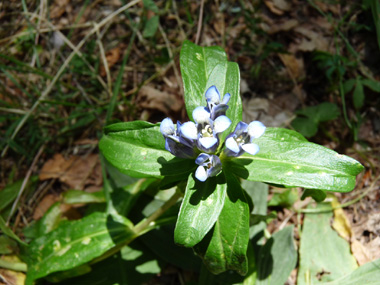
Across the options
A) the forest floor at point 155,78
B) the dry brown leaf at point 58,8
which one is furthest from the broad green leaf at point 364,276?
the dry brown leaf at point 58,8

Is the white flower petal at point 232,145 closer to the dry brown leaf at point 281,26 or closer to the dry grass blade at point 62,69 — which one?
the dry grass blade at point 62,69

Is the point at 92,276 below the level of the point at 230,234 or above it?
below

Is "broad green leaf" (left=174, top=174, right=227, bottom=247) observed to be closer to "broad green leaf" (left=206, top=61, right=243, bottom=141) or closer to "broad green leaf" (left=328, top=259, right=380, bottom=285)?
"broad green leaf" (left=206, top=61, right=243, bottom=141)

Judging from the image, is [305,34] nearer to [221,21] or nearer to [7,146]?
[221,21]

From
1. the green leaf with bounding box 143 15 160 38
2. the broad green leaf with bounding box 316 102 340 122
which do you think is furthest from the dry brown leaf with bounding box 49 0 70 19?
the broad green leaf with bounding box 316 102 340 122

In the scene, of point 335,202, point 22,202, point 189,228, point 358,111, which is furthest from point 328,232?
point 22,202

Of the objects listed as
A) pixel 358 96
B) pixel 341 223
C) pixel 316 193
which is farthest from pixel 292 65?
pixel 316 193

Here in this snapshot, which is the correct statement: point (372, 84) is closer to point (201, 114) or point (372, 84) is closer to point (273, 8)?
point (273, 8)
